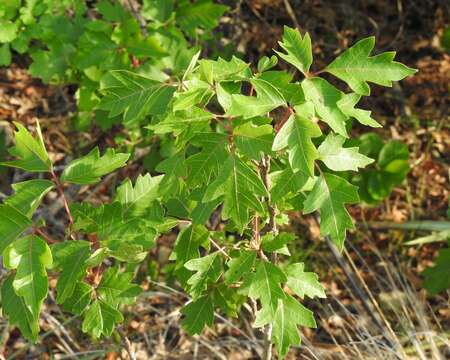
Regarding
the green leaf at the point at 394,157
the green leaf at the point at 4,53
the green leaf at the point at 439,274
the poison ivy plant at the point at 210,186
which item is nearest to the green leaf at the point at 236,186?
→ the poison ivy plant at the point at 210,186

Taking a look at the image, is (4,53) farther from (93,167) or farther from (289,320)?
(289,320)

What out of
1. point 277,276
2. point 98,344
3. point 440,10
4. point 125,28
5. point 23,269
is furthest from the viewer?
point 440,10

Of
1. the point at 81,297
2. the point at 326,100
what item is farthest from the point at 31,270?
the point at 326,100

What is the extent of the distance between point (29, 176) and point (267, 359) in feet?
6.90

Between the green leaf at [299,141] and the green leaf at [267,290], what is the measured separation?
1.12 ft

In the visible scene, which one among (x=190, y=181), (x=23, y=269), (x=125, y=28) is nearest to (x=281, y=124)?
(x=190, y=181)

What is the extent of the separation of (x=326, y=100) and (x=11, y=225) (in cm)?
82

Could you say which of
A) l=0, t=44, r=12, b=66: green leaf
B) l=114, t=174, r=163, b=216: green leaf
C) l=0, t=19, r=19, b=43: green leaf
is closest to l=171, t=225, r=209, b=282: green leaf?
l=114, t=174, r=163, b=216: green leaf

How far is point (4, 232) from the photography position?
1460 mm

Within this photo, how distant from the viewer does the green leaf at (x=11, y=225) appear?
1456mm

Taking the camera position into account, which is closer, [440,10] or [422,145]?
[422,145]

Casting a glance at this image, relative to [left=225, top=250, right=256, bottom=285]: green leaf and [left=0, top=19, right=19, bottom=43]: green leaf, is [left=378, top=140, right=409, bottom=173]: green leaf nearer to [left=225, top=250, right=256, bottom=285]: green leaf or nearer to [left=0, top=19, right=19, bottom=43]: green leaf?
[left=225, top=250, right=256, bottom=285]: green leaf

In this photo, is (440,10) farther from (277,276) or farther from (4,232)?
(4,232)

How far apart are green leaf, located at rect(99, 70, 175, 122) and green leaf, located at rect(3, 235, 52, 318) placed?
39cm
